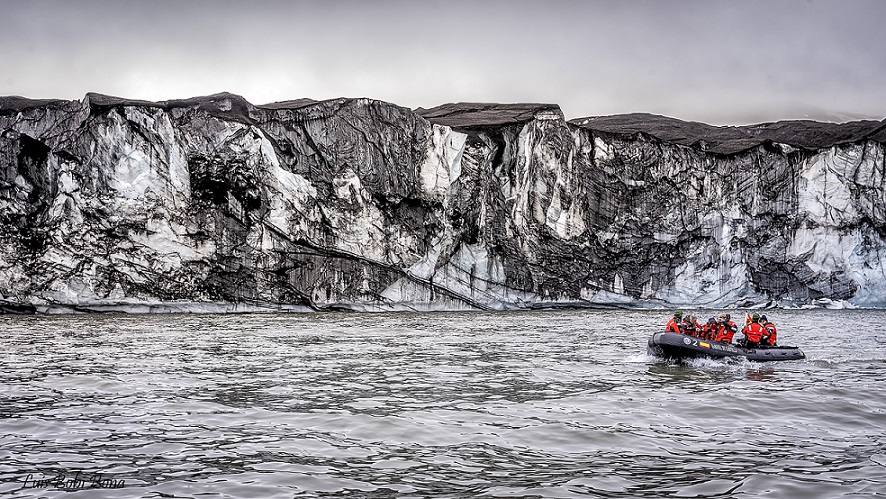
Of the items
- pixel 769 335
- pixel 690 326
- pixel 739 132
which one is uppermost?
pixel 739 132

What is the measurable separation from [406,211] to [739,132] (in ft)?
77.3

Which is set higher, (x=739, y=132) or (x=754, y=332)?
(x=739, y=132)

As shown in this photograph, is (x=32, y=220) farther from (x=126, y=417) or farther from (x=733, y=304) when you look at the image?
(x=733, y=304)

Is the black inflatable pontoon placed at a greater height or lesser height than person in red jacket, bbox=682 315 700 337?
lesser

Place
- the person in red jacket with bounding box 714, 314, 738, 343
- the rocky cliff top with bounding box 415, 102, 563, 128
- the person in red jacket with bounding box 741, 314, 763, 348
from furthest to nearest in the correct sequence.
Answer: the rocky cliff top with bounding box 415, 102, 563, 128, the person in red jacket with bounding box 714, 314, 738, 343, the person in red jacket with bounding box 741, 314, 763, 348

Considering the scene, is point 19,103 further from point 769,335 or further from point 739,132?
point 739,132

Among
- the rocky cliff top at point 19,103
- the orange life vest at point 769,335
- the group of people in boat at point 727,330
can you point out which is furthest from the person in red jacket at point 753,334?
the rocky cliff top at point 19,103

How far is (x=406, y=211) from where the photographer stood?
35000 mm

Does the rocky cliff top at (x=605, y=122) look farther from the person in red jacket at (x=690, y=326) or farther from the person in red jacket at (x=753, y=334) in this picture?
the person in red jacket at (x=753, y=334)

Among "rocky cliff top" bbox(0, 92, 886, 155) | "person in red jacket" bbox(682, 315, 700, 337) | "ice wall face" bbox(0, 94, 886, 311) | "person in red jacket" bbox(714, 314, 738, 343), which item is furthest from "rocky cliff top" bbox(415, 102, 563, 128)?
"person in red jacket" bbox(714, 314, 738, 343)

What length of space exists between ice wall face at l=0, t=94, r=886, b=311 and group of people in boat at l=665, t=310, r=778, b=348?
1993 cm

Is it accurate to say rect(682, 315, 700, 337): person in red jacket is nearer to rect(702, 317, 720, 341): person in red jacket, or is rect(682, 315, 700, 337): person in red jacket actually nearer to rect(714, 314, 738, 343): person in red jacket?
rect(702, 317, 720, 341): person in red jacket

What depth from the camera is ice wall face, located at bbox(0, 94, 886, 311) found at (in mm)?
29844

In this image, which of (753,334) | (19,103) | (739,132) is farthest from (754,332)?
(739,132)
